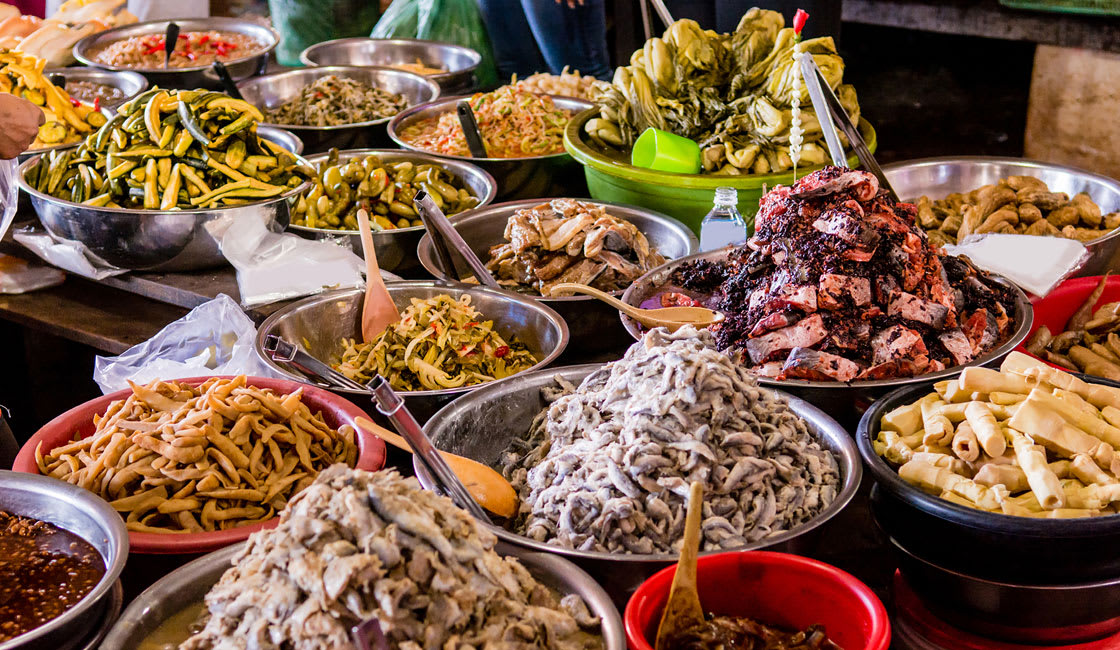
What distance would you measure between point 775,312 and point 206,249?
1.53 m

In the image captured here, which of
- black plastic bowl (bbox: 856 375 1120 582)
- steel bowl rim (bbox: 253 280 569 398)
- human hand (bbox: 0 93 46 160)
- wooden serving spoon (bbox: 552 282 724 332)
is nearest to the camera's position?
black plastic bowl (bbox: 856 375 1120 582)

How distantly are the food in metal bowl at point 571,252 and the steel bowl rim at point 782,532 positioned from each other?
1.95ft

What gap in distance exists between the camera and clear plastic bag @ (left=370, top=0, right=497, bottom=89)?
4.68 meters

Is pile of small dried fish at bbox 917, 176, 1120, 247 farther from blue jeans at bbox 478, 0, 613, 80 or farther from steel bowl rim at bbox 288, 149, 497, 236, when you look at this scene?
blue jeans at bbox 478, 0, 613, 80

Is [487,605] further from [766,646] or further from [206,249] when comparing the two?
[206,249]

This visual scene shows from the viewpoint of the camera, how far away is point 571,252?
238cm

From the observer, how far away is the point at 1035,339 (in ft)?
6.99

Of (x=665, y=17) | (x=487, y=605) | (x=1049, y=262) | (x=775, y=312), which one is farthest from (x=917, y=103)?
(x=487, y=605)

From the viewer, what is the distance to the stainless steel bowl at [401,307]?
2135mm

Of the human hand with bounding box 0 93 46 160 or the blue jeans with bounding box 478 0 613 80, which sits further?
the blue jeans with bounding box 478 0 613 80

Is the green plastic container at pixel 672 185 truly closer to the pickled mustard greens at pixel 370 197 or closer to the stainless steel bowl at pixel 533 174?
the stainless steel bowl at pixel 533 174

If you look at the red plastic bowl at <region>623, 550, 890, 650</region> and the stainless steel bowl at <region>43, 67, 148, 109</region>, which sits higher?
the stainless steel bowl at <region>43, 67, 148, 109</region>

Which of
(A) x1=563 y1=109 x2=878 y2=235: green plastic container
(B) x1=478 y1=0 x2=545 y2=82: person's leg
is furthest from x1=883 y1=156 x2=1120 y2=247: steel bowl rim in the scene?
(B) x1=478 y1=0 x2=545 y2=82: person's leg

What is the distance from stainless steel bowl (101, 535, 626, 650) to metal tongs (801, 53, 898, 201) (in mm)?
1373
